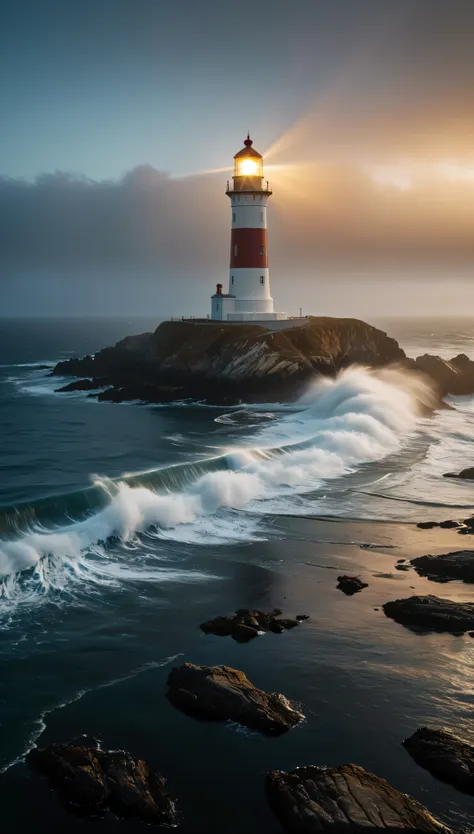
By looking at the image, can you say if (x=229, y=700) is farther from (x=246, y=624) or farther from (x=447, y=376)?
(x=447, y=376)

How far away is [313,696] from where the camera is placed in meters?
12.8

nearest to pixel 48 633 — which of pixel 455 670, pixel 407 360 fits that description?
pixel 455 670

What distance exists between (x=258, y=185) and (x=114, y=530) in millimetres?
36211

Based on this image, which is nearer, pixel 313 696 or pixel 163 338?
pixel 313 696

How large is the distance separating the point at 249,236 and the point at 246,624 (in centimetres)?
4049

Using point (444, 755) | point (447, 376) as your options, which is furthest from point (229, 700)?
point (447, 376)

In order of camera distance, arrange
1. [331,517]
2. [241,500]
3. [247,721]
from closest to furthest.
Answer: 1. [247,721]
2. [331,517]
3. [241,500]

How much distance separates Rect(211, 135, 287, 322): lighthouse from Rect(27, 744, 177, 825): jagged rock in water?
43749 millimetres

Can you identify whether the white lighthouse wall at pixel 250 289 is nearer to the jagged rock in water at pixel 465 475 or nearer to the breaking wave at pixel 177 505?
the breaking wave at pixel 177 505

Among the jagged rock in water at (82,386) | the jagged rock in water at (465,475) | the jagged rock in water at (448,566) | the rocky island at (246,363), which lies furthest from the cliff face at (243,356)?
the jagged rock in water at (448,566)

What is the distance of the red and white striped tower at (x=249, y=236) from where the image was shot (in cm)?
5169

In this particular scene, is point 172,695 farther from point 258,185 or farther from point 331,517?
point 258,185

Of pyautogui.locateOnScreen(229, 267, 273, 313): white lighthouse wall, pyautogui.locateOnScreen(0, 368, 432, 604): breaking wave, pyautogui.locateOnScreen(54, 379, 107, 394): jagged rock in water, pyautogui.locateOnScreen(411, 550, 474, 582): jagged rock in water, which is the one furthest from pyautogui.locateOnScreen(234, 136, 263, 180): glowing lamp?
pyautogui.locateOnScreen(411, 550, 474, 582): jagged rock in water

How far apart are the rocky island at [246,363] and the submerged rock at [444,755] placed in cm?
3450
